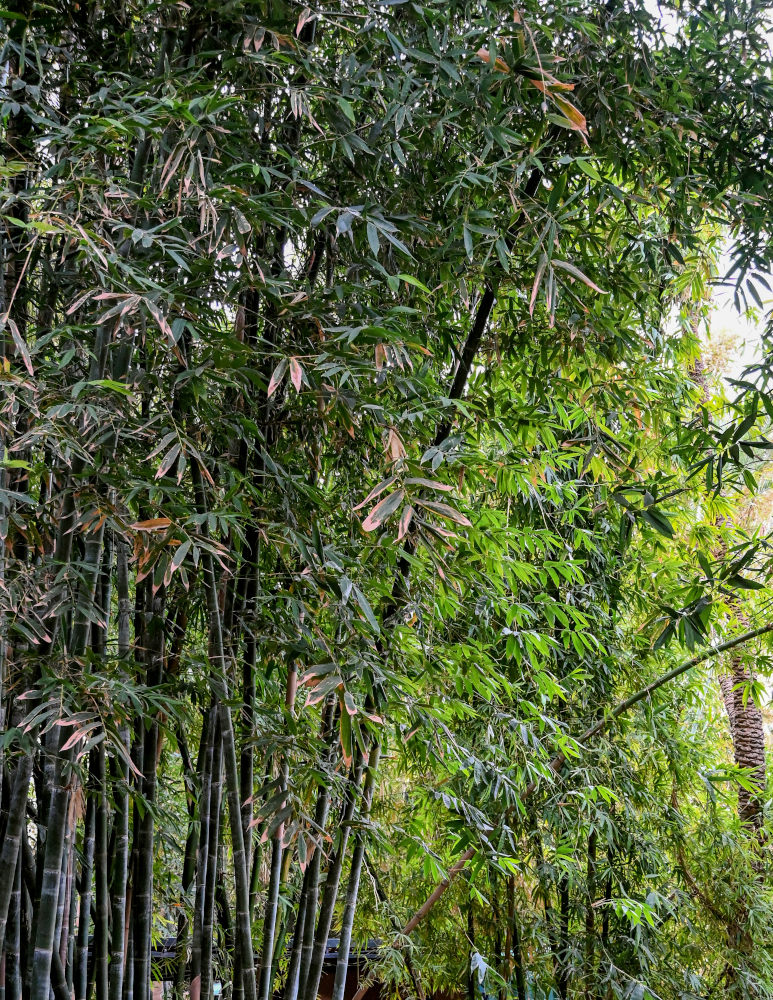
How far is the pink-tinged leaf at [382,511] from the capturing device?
4.62 feet

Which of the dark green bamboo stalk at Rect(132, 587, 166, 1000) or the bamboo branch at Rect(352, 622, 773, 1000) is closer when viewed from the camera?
the dark green bamboo stalk at Rect(132, 587, 166, 1000)

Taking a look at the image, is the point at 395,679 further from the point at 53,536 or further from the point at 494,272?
the point at 494,272

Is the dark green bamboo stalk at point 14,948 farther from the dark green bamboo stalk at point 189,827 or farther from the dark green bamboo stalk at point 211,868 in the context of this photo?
the dark green bamboo stalk at point 189,827

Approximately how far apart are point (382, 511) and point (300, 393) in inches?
20.2

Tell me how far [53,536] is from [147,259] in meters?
0.66

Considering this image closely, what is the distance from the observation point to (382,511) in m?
1.43

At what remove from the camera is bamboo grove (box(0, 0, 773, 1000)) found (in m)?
1.53

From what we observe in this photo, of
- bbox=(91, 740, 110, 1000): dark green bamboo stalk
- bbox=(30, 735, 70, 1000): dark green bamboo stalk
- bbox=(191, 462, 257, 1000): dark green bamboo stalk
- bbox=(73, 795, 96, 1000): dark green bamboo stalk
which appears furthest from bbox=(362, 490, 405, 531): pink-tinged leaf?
bbox=(73, 795, 96, 1000): dark green bamboo stalk

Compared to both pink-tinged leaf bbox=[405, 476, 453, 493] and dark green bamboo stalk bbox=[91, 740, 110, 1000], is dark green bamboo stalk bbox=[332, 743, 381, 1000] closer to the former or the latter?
dark green bamboo stalk bbox=[91, 740, 110, 1000]

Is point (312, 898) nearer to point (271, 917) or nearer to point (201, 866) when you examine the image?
point (271, 917)

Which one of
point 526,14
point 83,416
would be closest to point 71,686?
point 83,416

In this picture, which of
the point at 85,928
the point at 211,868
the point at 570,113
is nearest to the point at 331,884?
the point at 211,868

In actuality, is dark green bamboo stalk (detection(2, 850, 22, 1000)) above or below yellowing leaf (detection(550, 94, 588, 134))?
below

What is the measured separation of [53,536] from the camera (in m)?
1.88
